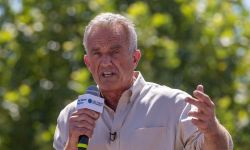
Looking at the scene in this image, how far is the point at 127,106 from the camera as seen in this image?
5098mm

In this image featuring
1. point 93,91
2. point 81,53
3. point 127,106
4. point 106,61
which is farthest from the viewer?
point 81,53

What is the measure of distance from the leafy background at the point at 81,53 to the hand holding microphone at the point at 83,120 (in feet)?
24.0

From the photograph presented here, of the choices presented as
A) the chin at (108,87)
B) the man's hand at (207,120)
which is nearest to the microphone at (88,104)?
the chin at (108,87)

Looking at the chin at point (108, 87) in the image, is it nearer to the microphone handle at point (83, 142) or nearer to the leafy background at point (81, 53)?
the microphone handle at point (83, 142)

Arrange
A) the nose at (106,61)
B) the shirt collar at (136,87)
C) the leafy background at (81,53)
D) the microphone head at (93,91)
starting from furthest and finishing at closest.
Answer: the leafy background at (81,53) < the shirt collar at (136,87) < the nose at (106,61) < the microphone head at (93,91)

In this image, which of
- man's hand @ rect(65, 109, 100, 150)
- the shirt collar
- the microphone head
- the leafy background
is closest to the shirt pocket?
the shirt collar

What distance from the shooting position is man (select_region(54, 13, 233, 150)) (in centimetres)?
489

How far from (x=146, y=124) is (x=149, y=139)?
3.4 inches

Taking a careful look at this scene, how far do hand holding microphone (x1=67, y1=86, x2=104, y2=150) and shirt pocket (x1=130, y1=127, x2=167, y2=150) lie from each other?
1.22ft

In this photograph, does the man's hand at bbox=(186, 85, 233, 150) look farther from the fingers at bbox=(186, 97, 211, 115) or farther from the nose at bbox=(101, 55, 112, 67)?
the nose at bbox=(101, 55, 112, 67)

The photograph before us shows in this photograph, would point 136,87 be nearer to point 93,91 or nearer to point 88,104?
point 93,91

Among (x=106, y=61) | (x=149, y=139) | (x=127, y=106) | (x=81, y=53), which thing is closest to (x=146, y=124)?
(x=149, y=139)

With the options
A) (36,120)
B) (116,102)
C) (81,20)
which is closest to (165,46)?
(81,20)

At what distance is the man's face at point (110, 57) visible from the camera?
488 centimetres
